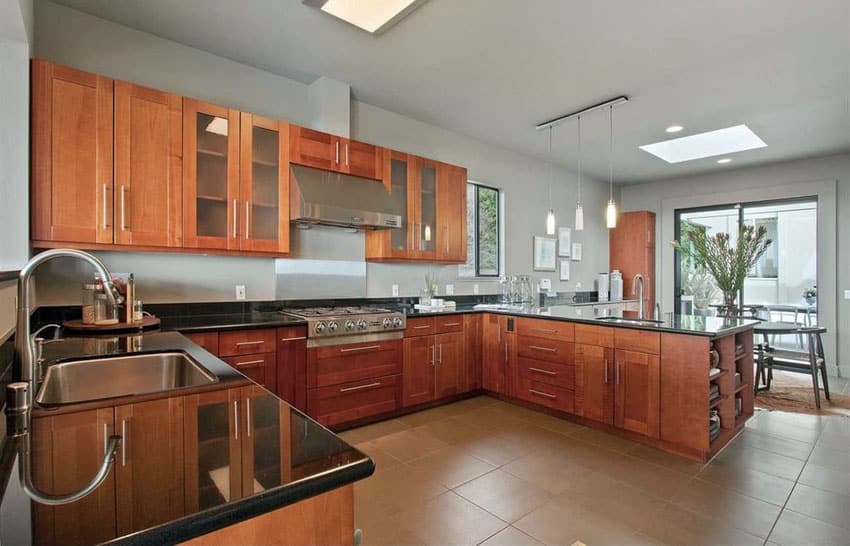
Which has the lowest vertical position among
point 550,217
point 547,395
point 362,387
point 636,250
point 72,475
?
point 547,395

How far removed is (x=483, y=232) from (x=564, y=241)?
1662mm

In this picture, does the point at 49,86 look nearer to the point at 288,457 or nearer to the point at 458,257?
the point at 288,457

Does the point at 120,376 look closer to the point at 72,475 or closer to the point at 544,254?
the point at 72,475

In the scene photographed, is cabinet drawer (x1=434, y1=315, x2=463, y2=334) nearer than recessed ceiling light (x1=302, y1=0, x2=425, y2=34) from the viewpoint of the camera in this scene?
No

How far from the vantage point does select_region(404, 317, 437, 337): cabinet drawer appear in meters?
3.50

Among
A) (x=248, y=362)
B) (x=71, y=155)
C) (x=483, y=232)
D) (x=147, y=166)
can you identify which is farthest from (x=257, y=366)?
(x=483, y=232)

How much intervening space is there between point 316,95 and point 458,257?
6.43 feet

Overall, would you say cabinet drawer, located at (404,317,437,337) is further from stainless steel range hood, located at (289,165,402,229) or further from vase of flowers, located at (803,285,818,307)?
vase of flowers, located at (803,285,818,307)

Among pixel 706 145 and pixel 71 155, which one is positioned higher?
pixel 706 145

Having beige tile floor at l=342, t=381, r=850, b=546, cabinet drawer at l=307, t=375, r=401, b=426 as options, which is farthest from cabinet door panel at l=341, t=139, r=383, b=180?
beige tile floor at l=342, t=381, r=850, b=546

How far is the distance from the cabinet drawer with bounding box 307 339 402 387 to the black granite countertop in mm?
1879

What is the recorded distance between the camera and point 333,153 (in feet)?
10.9

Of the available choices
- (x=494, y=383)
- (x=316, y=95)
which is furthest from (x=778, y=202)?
(x=316, y=95)

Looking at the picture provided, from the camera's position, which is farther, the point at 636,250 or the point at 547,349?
the point at 636,250
